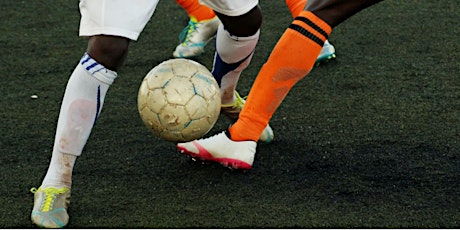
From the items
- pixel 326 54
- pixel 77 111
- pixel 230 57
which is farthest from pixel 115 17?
pixel 326 54

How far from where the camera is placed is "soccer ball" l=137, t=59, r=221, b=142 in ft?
10.7

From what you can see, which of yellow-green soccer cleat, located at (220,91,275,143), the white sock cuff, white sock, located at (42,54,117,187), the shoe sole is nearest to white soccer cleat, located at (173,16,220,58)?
yellow-green soccer cleat, located at (220,91,275,143)

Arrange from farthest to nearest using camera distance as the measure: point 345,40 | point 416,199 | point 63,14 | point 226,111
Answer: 1. point 63,14
2. point 345,40
3. point 226,111
4. point 416,199

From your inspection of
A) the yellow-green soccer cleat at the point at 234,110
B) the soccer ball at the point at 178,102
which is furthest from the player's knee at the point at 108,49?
the yellow-green soccer cleat at the point at 234,110

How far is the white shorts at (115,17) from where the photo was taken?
3059 millimetres

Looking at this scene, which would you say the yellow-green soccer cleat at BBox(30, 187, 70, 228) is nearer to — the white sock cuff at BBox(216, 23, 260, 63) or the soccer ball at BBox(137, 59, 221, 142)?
the soccer ball at BBox(137, 59, 221, 142)

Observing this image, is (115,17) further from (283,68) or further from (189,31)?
(189,31)

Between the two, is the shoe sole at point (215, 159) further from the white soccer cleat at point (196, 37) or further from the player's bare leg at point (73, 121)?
the white soccer cleat at point (196, 37)

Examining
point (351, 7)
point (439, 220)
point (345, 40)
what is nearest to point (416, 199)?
point (439, 220)

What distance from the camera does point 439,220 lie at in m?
3.17

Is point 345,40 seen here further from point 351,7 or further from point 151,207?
point 151,207

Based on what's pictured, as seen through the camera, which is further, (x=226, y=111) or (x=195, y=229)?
(x=226, y=111)

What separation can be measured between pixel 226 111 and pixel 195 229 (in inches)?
41.1

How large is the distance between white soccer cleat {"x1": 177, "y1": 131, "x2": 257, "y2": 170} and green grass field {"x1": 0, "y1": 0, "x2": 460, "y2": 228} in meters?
0.05
